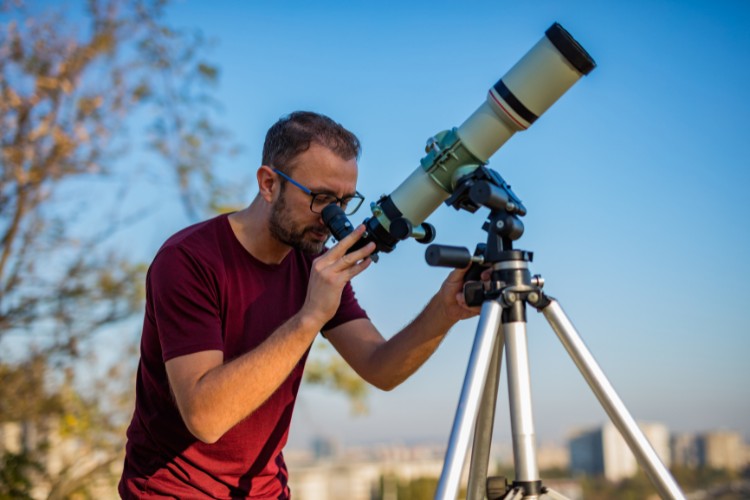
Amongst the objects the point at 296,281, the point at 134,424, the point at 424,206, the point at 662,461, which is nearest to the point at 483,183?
the point at 424,206

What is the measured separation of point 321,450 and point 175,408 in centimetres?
A: 685

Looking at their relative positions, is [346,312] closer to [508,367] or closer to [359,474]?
[508,367]

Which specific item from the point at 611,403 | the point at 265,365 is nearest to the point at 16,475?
the point at 265,365

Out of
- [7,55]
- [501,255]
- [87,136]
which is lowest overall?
[501,255]

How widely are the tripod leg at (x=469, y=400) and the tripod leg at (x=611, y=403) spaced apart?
0.14m

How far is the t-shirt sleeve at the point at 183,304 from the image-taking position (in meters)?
2.18

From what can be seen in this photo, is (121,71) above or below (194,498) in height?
above

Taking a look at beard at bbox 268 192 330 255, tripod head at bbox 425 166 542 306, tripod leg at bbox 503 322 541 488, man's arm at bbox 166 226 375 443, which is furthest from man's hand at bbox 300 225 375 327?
tripod leg at bbox 503 322 541 488

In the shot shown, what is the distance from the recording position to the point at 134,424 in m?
2.46

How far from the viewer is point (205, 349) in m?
2.16

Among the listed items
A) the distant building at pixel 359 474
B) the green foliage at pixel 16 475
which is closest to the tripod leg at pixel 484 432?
the green foliage at pixel 16 475

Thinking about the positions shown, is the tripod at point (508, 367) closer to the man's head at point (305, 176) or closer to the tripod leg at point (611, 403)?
the tripod leg at point (611, 403)

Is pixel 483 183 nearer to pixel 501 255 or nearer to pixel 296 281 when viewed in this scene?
pixel 501 255

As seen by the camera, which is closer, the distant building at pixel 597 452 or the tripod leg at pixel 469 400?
the tripod leg at pixel 469 400
